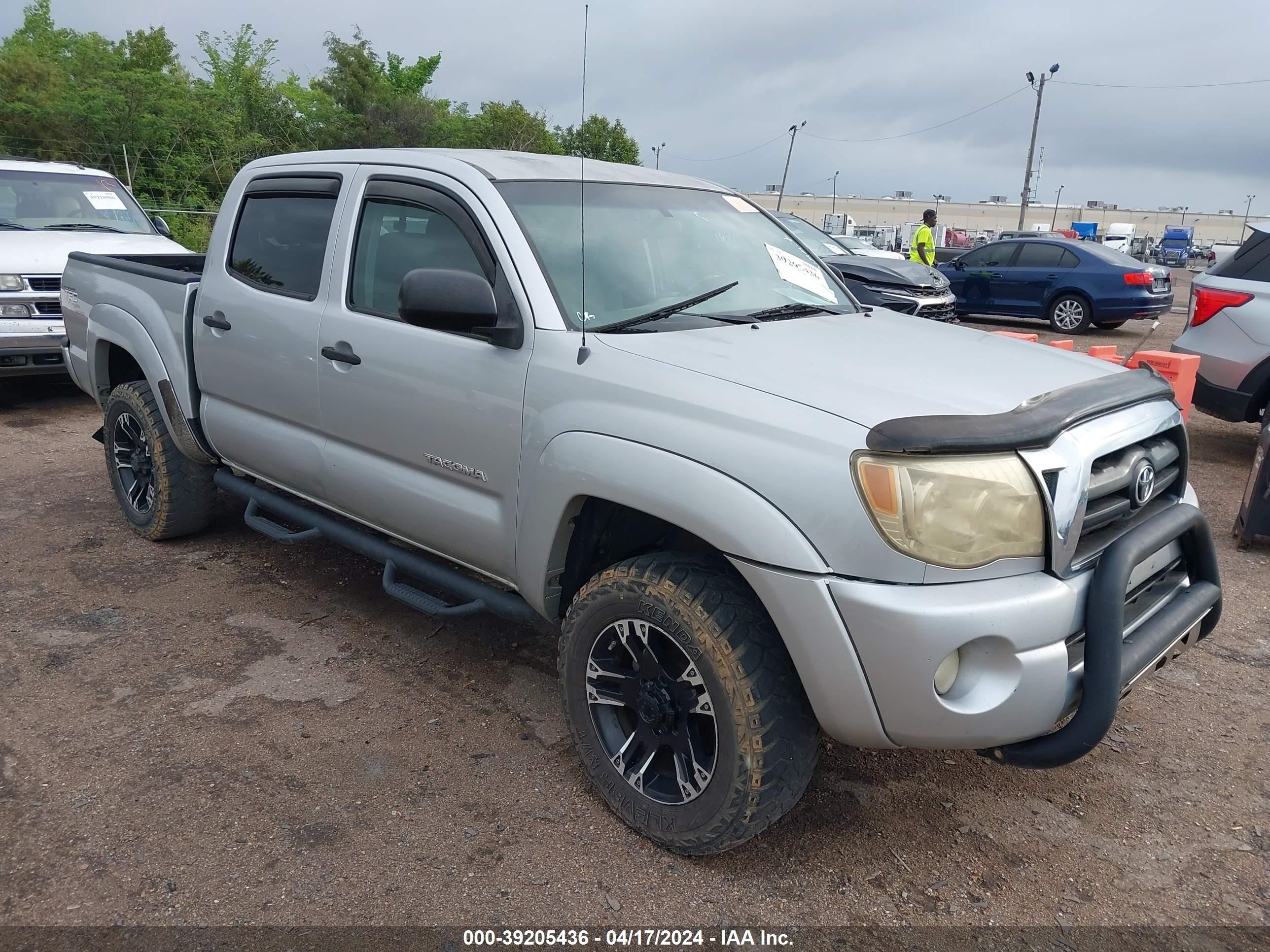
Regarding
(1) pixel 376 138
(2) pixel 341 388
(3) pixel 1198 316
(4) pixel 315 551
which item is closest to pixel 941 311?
(3) pixel 1198 316

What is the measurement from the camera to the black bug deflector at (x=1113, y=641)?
7.31 ft

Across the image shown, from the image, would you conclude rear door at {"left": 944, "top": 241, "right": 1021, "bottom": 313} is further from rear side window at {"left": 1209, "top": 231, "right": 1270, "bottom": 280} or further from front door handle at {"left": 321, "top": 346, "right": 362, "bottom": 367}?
front door handle at {"left": 321, "top": 346, "right": 362, "bottom": 367}

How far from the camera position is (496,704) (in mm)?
3482

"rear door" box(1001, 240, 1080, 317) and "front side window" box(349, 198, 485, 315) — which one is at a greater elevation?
"front side window" box(349, 198, 485, 315)

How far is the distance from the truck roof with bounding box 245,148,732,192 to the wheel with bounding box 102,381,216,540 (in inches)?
61.5

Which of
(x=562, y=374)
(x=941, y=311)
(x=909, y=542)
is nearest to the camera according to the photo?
(x=909, y=542)

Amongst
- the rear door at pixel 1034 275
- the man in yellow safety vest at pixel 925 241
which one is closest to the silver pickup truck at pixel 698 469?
the rear door at pixel 1034 275

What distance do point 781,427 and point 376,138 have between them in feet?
137

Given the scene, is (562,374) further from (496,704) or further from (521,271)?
(496,704)

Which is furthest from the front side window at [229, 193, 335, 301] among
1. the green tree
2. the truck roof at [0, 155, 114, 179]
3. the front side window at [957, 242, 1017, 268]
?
the green tree

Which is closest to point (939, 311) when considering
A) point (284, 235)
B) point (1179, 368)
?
point (1179, 368)

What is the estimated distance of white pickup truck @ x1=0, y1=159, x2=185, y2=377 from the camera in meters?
7.70

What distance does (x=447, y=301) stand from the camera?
274 cm

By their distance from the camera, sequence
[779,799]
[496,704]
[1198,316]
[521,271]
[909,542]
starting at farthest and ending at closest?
[1198,316], [496,704], [521,271], [779,799], [909,542]
